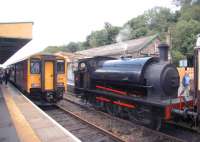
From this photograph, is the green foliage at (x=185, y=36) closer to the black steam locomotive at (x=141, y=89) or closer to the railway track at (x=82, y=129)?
the black steam locomotive at (x=141, y=89)

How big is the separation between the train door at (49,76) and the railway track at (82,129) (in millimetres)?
2076

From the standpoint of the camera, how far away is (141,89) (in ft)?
30.5

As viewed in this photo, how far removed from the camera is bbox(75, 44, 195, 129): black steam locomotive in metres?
8.55

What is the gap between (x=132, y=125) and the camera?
9375 millimetres

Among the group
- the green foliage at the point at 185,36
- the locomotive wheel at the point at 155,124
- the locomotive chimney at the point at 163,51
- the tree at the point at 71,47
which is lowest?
the locomotive wheel at the point at 155,124

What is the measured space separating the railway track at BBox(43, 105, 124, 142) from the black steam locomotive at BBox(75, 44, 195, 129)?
1.55 metres

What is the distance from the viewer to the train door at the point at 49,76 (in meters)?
14.2

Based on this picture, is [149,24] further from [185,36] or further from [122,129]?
[122,129]

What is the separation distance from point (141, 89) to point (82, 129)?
8.57 feet

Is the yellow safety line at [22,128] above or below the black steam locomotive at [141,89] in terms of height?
below

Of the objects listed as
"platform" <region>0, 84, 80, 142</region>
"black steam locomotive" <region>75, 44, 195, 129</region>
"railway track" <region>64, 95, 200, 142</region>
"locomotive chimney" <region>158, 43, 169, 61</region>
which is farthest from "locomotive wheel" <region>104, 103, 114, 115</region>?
"locomotive chimney" <region>158, 43, 169, 61</region>

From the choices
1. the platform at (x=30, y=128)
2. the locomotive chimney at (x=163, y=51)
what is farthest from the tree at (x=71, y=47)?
the locomotive chimney at (x=163, y=51)

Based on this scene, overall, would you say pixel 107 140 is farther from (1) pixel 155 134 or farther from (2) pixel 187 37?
(2) pixel 187 37

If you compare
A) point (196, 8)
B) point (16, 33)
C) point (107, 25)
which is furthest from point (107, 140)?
point (107, 25)
